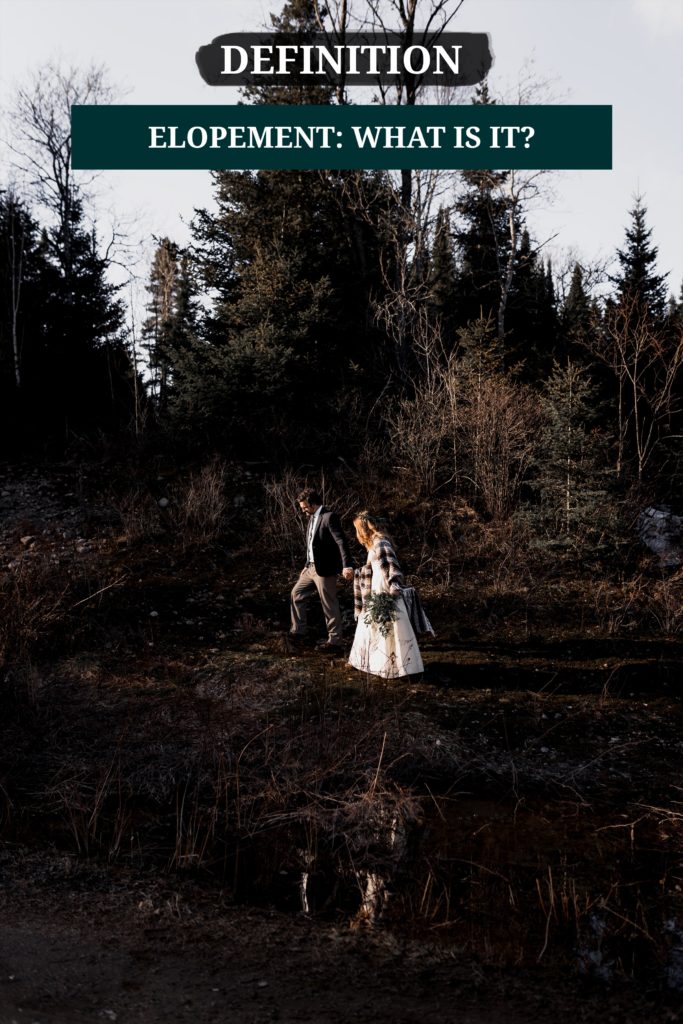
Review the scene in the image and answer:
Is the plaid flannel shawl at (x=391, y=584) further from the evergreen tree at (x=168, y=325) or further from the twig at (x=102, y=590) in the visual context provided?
the evergreen tree at (x=168, y=325)

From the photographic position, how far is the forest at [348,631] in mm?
4676

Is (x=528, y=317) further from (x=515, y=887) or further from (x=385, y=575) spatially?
(x=515, y=887)

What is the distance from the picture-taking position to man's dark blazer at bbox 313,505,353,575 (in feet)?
29.7

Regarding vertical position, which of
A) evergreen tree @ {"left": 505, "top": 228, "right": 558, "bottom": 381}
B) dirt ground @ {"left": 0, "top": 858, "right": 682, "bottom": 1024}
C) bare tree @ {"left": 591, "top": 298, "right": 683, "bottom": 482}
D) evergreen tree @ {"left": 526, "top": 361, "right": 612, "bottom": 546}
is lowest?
dirt ground @ {"left": 0, "top": 858, "right": 682, "bottom": 1024}

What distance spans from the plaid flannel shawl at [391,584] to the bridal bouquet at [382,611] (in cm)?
11

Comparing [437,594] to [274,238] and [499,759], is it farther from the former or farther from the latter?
[274,238]

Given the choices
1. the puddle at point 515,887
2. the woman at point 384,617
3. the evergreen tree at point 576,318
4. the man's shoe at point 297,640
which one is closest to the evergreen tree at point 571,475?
the man's shoe at point 297,640

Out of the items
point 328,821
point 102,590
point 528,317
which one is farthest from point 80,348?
point 328,821

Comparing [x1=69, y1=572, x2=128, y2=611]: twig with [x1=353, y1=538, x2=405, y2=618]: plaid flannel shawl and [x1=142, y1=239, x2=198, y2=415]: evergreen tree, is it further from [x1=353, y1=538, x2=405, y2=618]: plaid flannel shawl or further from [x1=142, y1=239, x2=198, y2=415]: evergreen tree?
[x1=142, y1=239, x2=198, y2=415]: evergreen tree

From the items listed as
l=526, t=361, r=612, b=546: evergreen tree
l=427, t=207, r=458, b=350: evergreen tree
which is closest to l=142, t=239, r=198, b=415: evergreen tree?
l=427, t=207, r=458, b=350: evergreen tree

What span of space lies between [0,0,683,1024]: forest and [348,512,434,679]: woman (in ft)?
0.85

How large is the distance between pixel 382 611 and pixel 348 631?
232 centimetres

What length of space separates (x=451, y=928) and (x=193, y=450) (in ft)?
41.4

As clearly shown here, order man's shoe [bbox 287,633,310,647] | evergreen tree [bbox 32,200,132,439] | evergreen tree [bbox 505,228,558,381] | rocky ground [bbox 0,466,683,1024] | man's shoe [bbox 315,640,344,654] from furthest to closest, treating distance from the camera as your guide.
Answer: evergreen tree [bbox 505,228,558,381], evergreen tree [bbox 32,200,132,439], man's shoe [bbox 287,633,310,647], man's shoe [bbox 315,640,344,654], rocky ground [bbox 0,466,683,1024]
